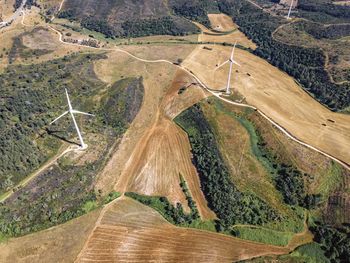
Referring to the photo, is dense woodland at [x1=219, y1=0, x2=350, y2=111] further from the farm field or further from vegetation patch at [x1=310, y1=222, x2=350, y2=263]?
vegetation patch at [x1=310, y1=222, x2=350, y2=263]

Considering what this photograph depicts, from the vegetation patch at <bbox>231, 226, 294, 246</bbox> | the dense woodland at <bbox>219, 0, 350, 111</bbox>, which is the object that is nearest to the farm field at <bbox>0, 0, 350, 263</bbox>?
the vegetation patch at <bbox>231, 226, 294, 246</bbox>

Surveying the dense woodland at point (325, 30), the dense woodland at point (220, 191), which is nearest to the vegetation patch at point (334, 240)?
the dense woodland at point (220, 191)

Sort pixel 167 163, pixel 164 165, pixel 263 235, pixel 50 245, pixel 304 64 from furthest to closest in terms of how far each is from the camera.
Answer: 1. pixel 304 64
2. pixel 167 163
3. pixel 164 165
4. pixel 263 235
5. pixel 50 245

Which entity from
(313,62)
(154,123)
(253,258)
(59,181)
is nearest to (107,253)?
(59,181)

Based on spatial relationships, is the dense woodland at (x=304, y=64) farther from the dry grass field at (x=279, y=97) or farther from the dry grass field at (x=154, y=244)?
the dry grass field at (x=154, y=244)

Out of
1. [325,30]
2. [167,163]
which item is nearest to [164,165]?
[167,163]

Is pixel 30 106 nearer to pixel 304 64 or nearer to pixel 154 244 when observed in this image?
pixel 154 244
